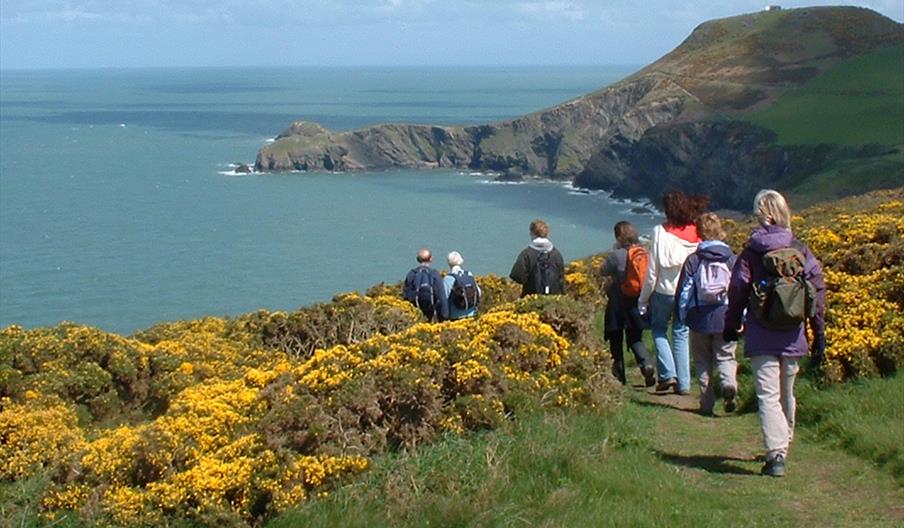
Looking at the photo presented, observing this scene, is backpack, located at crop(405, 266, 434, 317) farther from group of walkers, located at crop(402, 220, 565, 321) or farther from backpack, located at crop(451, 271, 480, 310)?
backpack, located at crop(451, 271, 480, 310)

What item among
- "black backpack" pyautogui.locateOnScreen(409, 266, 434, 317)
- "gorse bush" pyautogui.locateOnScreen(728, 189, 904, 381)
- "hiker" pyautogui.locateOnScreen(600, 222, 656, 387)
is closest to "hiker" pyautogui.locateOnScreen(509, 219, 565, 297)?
"hiker" pyautogui.locateOnScreen(600, 222, 656, 387)

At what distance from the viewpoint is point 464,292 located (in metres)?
13.9

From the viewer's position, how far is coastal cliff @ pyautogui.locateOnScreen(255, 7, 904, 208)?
127 m

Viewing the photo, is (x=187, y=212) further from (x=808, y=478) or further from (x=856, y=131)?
(x=808, y=478)

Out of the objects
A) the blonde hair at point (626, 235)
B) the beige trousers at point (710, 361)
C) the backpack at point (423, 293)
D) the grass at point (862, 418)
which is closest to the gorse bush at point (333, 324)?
the backpack at point (423, 293)

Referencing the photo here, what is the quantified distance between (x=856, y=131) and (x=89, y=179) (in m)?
91.9

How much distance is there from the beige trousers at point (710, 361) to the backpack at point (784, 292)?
211 cm

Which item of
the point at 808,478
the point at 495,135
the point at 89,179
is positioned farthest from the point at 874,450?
the point at 495,135

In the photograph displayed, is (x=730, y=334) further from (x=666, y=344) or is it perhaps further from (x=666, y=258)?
(x=666, y=344)

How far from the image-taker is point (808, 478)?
Answer: 25.6 feet

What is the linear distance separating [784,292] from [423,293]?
7.24 metres

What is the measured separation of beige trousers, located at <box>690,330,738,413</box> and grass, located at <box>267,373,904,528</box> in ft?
2.71

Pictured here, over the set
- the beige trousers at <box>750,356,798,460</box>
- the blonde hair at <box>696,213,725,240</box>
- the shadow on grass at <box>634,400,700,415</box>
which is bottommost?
the shadow on grass at <box>634,400,700,415</box>

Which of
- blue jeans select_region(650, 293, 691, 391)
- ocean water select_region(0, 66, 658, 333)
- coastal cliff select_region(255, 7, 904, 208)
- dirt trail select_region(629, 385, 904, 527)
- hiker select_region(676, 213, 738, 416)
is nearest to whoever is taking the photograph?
dirt trail select_region(629, 385, 904, 527)
